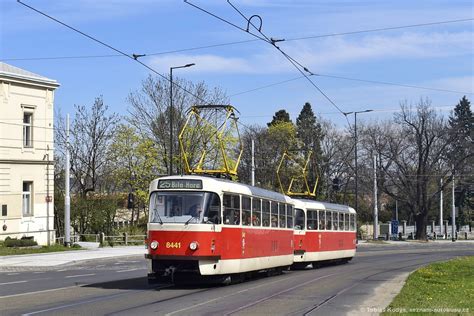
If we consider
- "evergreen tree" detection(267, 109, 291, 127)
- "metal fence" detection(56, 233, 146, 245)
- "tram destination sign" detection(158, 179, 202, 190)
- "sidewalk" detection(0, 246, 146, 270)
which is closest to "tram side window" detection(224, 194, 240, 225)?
"tram destination sign" detection(158, 179, 202, 190)

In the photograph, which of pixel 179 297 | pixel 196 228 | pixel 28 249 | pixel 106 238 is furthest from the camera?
pixel 106 238

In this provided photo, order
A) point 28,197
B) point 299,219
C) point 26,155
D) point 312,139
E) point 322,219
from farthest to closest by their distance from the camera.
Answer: point 312,139
point 28,197
point 26,155
point 322,219
point 299,219

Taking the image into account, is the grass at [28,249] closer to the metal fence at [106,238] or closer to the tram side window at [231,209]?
the metal fence at [106,238]

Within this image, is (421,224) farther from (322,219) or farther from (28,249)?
(322,219)

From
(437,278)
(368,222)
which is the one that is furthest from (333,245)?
(368,222)

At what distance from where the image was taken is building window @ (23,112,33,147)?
46.9 meters

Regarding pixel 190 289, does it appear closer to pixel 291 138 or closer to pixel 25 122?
pixel 25 122

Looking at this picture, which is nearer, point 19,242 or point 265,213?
point 265,213

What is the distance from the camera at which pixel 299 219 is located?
29141 millimetres

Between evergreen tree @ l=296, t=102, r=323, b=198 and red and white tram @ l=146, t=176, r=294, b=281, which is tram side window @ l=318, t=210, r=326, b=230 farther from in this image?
evergreen tree @ l=296, t=102, r=323, b=198

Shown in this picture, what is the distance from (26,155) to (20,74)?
527cm

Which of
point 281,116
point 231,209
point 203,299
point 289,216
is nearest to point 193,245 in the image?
point 231,209

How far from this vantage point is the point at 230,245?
18984 millimetres

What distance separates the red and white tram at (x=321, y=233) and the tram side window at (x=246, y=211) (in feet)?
25.5
